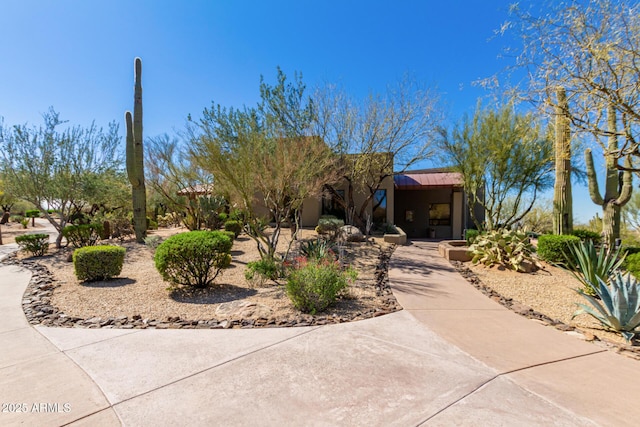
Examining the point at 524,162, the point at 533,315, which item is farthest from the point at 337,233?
the point at 533,315

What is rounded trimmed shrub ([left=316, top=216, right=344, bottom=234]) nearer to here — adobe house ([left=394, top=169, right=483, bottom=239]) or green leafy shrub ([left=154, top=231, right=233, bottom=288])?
adobe house ([left=394, top=169, right=483, bottom=239])

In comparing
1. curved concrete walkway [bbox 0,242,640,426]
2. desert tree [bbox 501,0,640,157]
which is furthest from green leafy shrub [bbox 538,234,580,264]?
curved concrete walkway [bbox 0,242,640,426]

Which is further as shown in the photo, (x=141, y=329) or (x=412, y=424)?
(x=141, y=329)

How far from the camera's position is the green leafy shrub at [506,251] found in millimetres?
8320

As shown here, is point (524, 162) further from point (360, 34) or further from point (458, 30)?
point (360, 34)

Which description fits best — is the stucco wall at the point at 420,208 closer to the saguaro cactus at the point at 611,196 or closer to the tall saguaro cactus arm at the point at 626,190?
the saguaro cactus at the point at 611,196

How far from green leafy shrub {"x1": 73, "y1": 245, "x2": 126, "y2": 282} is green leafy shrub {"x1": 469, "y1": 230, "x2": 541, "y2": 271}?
32.0 ft

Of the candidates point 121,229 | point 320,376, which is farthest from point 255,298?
point 121,229

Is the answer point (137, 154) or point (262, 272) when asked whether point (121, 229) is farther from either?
point (262, 272)

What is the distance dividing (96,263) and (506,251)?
1058 centimetres

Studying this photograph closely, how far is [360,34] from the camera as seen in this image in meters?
10.9

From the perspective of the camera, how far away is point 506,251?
870cm

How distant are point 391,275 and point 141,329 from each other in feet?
17.7

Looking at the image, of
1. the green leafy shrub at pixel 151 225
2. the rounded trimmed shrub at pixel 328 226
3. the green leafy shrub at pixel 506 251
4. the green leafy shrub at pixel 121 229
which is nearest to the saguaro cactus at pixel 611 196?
the green leafy shrub at pixel 506 251
